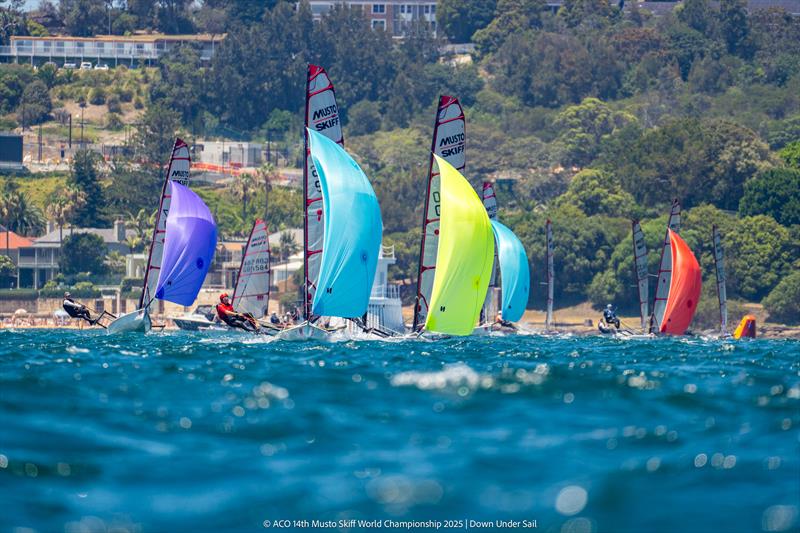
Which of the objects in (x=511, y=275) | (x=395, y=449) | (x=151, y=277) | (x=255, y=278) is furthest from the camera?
(x=255, y=278)

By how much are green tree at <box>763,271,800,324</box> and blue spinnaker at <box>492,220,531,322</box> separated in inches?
1605

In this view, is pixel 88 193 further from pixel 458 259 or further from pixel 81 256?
pixel 458 259

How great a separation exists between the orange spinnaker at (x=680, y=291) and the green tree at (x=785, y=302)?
41.8m

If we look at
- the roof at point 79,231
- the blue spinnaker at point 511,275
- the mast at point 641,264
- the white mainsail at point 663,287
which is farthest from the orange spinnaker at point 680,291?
the roof at point 79,231

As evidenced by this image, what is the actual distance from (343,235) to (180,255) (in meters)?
12.8

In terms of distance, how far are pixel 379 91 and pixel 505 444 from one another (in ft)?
581

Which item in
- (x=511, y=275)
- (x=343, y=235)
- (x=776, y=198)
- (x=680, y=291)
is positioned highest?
(x=343, y=235)

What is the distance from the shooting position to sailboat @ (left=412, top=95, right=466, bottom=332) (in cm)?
4512

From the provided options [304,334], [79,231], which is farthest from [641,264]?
[79,231]

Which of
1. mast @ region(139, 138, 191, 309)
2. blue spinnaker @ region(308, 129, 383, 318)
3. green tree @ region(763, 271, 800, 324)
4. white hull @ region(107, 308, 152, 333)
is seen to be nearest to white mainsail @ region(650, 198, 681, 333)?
mast @ region(139, 138, 191, 309)

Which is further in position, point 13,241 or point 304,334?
point 13,241

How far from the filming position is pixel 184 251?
54469mm

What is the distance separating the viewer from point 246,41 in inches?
7525

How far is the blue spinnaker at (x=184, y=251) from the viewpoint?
178 ft
